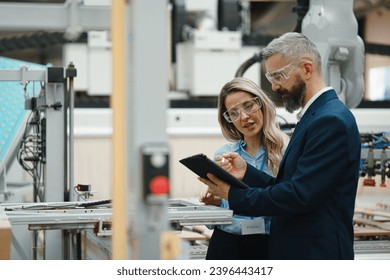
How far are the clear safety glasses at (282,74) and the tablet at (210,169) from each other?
1.13 feet

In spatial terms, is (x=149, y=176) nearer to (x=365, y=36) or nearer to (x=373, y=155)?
(x=373, y=155)

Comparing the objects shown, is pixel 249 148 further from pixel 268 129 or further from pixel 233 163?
pixel 233 163

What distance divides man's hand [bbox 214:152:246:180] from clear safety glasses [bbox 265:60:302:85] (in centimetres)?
33

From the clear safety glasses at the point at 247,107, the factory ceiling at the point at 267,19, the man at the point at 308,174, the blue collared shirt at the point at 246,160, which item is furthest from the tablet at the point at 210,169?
the factory ceiling at the point at 267,19

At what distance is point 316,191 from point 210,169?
367mm

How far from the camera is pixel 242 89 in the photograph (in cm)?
261

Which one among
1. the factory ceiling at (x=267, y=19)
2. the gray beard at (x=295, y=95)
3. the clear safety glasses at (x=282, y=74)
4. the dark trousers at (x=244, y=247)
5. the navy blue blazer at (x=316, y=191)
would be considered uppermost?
the factory ceiling at (x=267, y=19)

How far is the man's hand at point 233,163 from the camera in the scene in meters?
2.42

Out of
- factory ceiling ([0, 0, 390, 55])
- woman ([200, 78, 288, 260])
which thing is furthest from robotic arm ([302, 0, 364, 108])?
factory ceiling ([0, 0, 390, 55])

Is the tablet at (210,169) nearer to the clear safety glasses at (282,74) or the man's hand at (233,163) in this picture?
the man's hand at (233,163)

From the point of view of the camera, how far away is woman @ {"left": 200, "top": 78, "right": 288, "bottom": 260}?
253cm

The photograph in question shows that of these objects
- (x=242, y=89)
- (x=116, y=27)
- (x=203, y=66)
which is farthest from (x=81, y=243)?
(x=203, y=66)

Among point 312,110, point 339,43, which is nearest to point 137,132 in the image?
point 312,110

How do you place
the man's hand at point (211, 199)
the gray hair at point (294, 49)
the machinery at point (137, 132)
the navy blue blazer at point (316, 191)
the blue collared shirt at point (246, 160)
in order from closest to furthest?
1. the machinery at point (137, 132)
2. the navy blue blazer at point (316, 191)
3. the gray hair at point (294, 49)
4. the blue collared shirt at point (246, 160)
5. the man's hand at point (211, 199)
